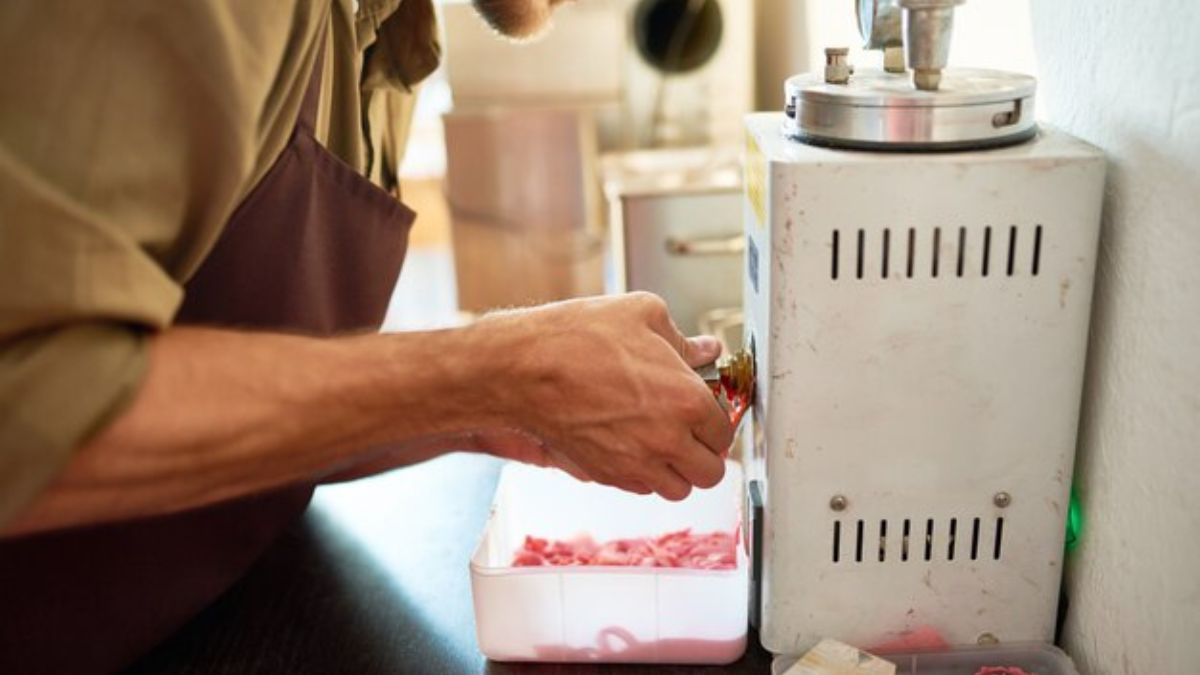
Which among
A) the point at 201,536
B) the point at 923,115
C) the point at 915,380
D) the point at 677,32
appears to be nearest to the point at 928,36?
the point at 923,115

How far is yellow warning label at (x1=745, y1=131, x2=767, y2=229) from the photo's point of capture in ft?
2.13

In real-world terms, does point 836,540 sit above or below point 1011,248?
below

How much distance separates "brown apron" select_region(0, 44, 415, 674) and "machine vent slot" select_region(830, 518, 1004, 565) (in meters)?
0.43

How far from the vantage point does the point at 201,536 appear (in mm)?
800

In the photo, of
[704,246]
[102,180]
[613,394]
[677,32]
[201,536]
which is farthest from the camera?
[677,32]

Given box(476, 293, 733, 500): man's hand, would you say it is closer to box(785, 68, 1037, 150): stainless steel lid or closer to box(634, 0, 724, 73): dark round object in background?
box(785, 68, 1037, 150): stainless steel lid

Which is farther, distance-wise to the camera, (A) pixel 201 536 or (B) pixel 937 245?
(A) pixel 201 536

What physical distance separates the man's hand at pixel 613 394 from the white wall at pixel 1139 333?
0.78ft

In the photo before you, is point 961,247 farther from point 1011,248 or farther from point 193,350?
point 193,350

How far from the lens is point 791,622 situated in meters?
0.72

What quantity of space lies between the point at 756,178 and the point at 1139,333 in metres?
0.24

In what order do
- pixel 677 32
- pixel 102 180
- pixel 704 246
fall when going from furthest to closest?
pixel 677 32
pixel 704 246
pixel 102 180

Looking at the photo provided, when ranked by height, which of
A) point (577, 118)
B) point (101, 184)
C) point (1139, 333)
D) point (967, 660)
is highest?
point (101, 184)

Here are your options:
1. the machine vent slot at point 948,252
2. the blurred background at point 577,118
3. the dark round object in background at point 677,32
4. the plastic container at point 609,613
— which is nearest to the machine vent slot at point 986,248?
the machine vent slot at point 948,252
